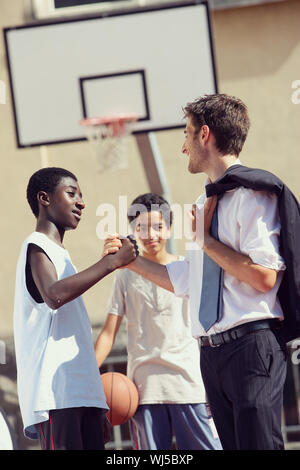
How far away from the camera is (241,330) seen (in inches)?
140

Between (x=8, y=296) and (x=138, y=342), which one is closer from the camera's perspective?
(x=138, y=342)

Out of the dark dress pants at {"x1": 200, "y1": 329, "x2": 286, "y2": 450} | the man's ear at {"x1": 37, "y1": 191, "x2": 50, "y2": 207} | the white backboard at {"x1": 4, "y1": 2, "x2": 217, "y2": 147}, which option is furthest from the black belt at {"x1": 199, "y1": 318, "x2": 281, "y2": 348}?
the white backboard at {"x1": 4, "y1": 2, "x2": 217, "y2": 147}

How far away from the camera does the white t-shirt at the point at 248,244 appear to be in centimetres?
355

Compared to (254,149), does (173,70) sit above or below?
above

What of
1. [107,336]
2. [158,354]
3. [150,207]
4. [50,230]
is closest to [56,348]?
[50,230]

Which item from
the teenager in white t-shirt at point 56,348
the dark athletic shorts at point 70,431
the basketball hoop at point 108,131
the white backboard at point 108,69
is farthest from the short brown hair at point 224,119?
the basketball hoop at point 108,131

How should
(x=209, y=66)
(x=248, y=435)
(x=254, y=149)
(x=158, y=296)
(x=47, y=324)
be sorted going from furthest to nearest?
(x=254, y=149)
(x=209, y=66)
(x=158, y=296)
(x=47, y=324)
(x=248, y=435)

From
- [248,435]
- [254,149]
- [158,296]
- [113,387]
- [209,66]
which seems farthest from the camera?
[254,149]

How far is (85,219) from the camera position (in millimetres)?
9414

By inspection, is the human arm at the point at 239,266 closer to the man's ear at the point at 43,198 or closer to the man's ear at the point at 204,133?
the man's ear at the point at 204,133

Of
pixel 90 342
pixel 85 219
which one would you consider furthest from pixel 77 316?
pixel 85 219

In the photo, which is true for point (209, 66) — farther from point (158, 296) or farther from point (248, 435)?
point (248, 435)

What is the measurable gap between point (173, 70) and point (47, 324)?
460 cm

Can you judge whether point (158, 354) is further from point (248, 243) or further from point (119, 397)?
point (248, 243)
